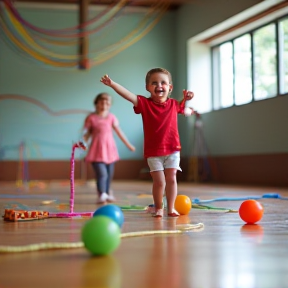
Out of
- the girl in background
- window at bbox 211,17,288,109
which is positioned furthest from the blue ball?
window at bbox 211,17,288,109

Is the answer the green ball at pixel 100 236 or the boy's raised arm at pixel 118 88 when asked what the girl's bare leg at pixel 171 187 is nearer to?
the boy's raised arm at pixel 118 88

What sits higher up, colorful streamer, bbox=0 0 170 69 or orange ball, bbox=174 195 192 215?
colorful streamer, bbox=0 0 170 69

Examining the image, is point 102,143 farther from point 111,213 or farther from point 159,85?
point 111,213

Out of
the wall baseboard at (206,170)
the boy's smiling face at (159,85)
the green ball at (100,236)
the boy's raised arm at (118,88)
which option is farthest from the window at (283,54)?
the green ball at (100,236)

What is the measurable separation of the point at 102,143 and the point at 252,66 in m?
3.90

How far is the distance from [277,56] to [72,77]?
165 inches

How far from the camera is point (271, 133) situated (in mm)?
7438

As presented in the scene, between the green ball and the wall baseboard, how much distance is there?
5733 mm

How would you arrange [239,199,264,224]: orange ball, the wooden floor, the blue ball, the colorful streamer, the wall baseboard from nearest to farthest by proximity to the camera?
the wooden floor < the blue ball < [239,199,264,224]: orange ball < the wall baseboard < the colorful streamer

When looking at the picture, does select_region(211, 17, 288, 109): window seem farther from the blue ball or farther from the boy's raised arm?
the blue ball

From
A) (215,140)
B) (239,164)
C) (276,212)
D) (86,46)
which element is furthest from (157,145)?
(86,46)

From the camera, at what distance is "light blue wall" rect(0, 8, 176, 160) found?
9.73 meters

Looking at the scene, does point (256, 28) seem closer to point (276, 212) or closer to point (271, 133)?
point (271, 133)

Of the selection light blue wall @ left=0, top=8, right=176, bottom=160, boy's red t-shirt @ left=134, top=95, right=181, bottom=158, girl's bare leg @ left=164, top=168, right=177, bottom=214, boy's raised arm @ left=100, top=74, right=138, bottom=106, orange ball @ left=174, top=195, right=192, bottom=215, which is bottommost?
orange ball @ left=174, top=195, right=192, bottom=215
